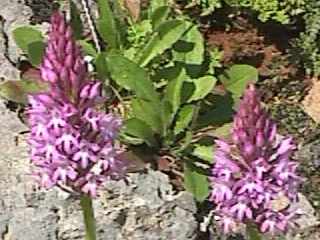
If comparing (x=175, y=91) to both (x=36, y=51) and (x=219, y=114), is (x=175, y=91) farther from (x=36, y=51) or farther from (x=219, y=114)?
(x=36, y=51)

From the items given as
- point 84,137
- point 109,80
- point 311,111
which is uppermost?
point 84,137

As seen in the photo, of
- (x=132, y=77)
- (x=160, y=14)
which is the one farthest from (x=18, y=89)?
(x=160, y=14)

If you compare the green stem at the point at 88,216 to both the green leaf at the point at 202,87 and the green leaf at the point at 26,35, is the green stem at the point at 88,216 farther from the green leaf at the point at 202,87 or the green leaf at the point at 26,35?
the green leaf at the point at 26,35

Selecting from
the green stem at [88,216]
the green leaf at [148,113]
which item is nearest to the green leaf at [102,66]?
the green leaf at [148,113]

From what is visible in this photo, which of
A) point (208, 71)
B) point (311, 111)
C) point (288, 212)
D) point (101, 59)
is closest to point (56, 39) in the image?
point (288, 212)

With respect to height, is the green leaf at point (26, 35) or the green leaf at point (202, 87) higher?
the green leaf at point (26, 35)

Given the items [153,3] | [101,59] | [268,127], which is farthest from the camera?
[153,3]

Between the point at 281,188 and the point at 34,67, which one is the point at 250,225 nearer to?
the point at 281,188
